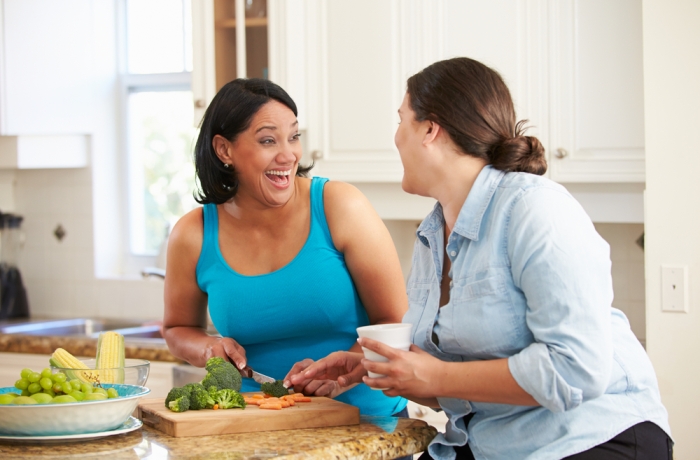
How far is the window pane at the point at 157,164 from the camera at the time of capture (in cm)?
395

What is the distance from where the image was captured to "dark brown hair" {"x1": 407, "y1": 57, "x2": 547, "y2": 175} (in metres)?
1.37

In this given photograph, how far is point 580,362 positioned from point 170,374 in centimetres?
209

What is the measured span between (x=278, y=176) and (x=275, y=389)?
53cm

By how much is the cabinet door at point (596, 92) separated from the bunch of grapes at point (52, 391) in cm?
180

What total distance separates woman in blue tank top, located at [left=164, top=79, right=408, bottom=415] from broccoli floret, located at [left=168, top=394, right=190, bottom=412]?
1.07 feet

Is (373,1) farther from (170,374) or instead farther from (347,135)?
(170,374)

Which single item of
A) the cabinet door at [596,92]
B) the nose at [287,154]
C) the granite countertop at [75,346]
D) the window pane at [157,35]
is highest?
the window pane at [157,35]

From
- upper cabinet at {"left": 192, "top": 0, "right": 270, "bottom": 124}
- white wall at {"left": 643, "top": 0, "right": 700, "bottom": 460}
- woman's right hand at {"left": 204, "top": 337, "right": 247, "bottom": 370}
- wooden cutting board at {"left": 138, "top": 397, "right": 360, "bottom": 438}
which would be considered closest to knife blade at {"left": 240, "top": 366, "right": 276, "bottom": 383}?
woman's right hand at {"left": 204, "top": 337, "right": 247, "bottom": 370}

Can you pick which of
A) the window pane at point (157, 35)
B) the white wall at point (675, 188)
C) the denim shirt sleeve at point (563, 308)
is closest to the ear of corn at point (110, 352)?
the denim shirt sleeve at point (563, 308)

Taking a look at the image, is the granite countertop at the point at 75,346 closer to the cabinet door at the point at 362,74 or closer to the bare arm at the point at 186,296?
the cabinet door at the point at 362,74

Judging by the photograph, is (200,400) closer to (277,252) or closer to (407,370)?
(407,370)

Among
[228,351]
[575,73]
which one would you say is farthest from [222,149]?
[575,73]

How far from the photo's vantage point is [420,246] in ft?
5.19

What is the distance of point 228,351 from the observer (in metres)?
1.71
